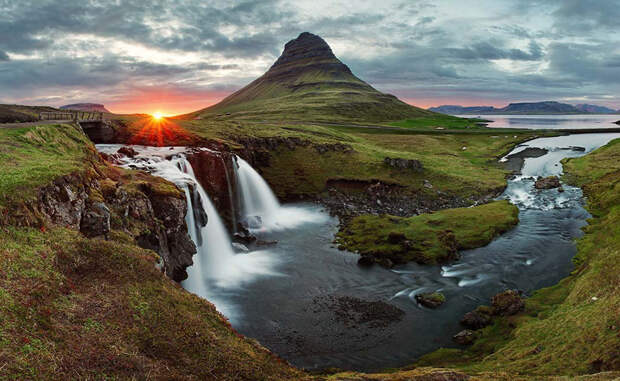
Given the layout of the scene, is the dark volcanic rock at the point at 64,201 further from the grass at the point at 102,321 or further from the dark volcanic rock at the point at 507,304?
the dark volcanic rock at the point at 507,304

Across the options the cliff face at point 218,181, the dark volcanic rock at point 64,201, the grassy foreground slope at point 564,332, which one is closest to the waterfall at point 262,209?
the cliff face at point 218,181

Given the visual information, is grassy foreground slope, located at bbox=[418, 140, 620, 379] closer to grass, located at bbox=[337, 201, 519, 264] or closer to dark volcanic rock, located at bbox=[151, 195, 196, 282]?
grass, located at bbox=[337, 201, 519, 264]

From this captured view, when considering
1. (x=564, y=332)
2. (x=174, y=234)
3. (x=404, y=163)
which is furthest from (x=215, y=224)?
(x=404, y=163)

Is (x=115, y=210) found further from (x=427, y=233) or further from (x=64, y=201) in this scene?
(x=427, y=233)

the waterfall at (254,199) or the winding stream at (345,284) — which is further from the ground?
the waterfall at (254,199)

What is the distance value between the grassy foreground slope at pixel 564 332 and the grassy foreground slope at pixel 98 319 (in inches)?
494

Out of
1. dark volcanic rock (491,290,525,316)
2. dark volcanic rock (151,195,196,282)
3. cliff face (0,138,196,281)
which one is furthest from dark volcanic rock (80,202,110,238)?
dark volcanic rock (491,290,525,316)

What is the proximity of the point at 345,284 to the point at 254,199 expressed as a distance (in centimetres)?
2999

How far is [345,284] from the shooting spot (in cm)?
3816

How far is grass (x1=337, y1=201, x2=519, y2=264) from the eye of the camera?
44125mm

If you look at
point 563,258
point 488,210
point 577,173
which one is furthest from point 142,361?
point 577,173

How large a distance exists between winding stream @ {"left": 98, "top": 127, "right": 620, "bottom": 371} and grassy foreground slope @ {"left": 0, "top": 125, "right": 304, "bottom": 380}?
35.5 feet

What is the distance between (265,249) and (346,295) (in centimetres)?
1575

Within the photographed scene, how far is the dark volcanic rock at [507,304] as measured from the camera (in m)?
30.4
